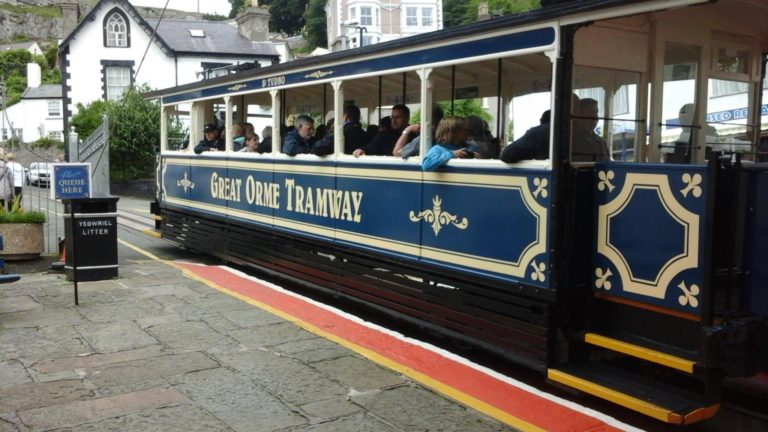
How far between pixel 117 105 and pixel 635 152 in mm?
25863

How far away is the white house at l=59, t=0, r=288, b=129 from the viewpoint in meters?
35.3

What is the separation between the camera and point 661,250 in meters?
4.47

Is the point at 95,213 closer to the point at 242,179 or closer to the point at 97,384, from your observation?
the point at 242,179

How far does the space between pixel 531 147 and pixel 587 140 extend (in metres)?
0.57

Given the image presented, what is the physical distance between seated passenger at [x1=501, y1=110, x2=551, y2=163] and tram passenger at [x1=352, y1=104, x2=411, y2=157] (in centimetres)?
226

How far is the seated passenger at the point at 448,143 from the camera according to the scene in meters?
5.99

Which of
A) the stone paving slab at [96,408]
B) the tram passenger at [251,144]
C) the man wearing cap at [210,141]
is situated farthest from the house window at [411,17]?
the stone paving slab at [96,408]

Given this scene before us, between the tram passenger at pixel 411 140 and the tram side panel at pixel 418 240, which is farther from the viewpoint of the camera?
the tram passenger at pixel 411 140

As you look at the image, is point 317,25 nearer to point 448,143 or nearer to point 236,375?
point 448,143

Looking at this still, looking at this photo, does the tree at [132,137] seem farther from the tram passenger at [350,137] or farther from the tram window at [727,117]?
the tram window at [727,117]

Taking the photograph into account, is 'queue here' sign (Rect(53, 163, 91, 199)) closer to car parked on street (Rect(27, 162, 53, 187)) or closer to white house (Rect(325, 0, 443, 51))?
car parked on street (Rect(27, 162, 53, 187))

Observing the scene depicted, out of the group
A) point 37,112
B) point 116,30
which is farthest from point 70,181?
point 37,112

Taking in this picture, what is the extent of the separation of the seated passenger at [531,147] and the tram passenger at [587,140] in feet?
1.02

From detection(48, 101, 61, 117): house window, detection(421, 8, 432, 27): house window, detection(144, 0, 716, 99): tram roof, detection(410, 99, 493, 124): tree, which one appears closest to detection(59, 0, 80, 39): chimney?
detection(48, 101, 61, 117): house window
